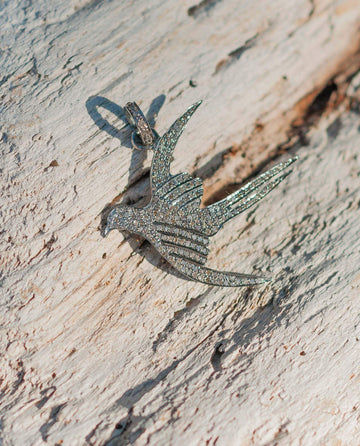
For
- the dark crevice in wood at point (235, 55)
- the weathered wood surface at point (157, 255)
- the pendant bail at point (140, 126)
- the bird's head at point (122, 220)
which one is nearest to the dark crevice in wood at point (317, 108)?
the weathered wood surface at point (157, 255)

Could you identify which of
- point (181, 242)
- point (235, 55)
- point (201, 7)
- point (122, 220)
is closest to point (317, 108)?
point (235, 55)

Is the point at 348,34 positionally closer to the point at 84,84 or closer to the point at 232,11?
the point at 232,11

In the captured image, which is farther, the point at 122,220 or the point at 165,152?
the point at 165,152

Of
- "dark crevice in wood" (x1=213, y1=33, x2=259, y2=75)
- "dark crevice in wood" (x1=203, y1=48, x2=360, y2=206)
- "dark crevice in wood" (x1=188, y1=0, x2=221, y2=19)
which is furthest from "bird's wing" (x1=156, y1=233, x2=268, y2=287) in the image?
"dark crevice in wood" (x1=188, y1=0, x2=221, y2=19)

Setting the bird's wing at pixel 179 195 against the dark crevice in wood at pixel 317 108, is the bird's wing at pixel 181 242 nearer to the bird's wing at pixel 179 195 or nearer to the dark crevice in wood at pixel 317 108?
the bird's wing at pixel 179 195

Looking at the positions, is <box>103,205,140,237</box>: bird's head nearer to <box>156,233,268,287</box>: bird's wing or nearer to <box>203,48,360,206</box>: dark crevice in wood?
<box>156,233,268,287</box>: bird's wing

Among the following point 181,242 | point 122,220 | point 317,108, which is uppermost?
point 122,220

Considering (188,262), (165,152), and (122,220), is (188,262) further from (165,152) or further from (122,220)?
(165,152)

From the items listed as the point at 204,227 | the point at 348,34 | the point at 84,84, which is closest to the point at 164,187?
the point at 204,227
